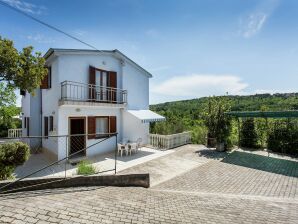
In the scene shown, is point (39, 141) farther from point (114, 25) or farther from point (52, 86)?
point (114, 25)

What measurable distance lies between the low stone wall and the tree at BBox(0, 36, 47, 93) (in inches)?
270

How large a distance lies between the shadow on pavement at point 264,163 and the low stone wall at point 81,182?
29.0ft

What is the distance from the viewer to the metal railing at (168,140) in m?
20.3

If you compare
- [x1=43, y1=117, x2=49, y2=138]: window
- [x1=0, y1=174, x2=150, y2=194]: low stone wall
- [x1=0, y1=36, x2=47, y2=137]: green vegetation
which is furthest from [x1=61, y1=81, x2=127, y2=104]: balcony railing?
[x1=0, y1=174, x2=150, y2=194]: low stone wall

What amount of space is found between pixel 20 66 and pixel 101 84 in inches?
296

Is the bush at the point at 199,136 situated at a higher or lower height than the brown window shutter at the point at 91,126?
lower

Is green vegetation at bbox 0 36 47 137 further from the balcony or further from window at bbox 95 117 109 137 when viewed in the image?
window at bbox 95 117 109 137

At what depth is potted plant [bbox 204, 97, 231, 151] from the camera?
62.2ft

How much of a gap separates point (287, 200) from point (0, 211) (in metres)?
10.6

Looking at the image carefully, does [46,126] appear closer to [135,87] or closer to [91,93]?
[91,93]

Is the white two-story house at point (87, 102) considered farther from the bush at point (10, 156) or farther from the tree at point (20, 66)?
the bush at point (10, 156)

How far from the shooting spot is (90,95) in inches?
698

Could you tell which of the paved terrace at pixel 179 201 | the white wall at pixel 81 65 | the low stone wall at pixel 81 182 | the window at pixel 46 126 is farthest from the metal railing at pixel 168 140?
the low stone wall at pixel 81 182

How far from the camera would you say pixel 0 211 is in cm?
559
